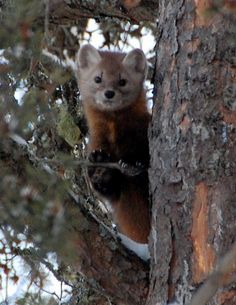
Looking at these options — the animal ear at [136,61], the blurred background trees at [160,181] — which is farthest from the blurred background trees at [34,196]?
the animal ear at [136,61]

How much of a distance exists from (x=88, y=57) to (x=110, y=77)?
258 millimetres

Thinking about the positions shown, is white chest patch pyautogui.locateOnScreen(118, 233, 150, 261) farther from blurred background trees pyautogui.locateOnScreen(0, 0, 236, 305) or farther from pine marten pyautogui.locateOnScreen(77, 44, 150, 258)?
pine marten pyautogui.locateOnScreen(77, 44, 150, 258)

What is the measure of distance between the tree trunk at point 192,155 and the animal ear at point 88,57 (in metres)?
1.58

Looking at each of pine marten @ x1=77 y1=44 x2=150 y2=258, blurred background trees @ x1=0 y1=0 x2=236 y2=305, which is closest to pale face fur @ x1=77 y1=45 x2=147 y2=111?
pine marten @ x1=77 y1=44 x2=150 y2=258

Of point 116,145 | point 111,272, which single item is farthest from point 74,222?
point 116,145

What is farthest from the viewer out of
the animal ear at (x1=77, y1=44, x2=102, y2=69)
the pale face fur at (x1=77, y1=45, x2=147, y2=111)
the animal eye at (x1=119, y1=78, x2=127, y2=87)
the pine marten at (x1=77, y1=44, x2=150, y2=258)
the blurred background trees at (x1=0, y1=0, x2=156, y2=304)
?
the animal ear at (x1=77, y1=44, x2=102, y2=69)

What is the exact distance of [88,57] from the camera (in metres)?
5.23

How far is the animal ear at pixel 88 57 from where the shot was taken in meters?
5.21

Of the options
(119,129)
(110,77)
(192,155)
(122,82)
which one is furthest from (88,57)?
(192,155)

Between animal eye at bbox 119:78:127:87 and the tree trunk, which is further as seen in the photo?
animal eye at bbox 119:78:127:87

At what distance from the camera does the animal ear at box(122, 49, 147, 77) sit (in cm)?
505

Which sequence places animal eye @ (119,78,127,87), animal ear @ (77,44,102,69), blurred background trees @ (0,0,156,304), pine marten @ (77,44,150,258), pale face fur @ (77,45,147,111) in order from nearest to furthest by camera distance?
blurred background trees @ (0,0,156,304)
pine marten @ (77,44,150,258)
pale face fur @ (77,45,147,111)
animal eye @ (119,78,127,87)
animal ear @ (77,44,102,69)

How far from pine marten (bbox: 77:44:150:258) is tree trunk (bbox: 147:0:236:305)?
0.87 meters

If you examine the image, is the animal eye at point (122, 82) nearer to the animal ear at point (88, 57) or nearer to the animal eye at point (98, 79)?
the animal eye at point (98, 79)
